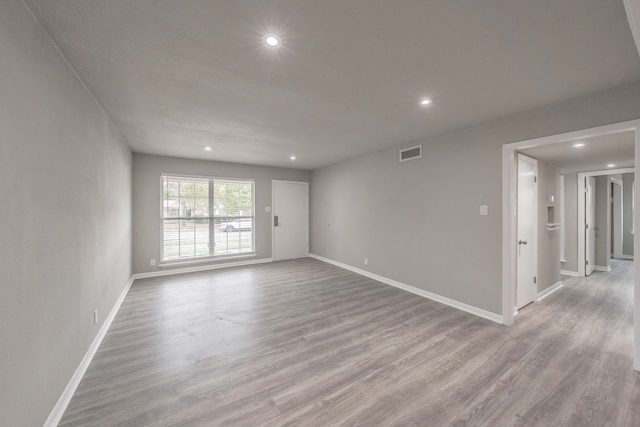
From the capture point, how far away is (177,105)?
2635 mm

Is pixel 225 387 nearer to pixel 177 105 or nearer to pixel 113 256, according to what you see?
pixel 113 256

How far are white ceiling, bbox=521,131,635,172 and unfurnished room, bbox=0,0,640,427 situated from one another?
0.05 metres

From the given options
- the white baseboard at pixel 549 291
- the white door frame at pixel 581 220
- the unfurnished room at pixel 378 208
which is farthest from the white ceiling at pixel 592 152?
the white baseboard at pixel 549 291

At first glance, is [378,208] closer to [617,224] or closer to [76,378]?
[76,378]

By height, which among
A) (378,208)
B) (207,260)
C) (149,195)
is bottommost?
(207,260)

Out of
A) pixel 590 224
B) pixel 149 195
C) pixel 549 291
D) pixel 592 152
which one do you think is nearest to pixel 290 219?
pixel 149 195

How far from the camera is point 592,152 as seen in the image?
3.40 metres

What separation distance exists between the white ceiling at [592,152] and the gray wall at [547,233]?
222 millimetres

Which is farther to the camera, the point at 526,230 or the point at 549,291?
the point at 549,291

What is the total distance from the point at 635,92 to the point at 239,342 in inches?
172

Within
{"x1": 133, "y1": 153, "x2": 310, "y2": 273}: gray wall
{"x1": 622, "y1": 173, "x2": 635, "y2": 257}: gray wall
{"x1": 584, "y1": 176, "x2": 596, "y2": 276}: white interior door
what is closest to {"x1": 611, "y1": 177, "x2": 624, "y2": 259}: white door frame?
{"x1": 622, "y1": 173, "x2": 635, "y2": 257}: gray wall

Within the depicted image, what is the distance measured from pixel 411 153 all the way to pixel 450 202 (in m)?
1.09

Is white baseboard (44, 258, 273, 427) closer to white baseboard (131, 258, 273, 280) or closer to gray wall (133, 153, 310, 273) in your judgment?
white baseboard (131, 258, 273, 280)

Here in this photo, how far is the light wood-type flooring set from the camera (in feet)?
5.42
